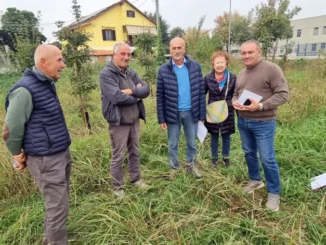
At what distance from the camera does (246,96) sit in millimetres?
2398

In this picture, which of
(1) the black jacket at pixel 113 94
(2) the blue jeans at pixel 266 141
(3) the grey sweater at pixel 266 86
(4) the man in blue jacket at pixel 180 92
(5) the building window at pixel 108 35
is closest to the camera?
(3) the grey sweater at pixel 266 86

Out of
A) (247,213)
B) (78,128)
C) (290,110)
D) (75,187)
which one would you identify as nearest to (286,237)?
(247,213)

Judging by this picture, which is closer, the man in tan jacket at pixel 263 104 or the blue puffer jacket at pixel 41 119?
the blue puffer jacket at pixel 41 119

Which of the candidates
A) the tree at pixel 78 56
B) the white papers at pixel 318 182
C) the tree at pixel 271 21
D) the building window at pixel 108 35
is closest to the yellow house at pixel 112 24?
the building window at pixel 108 35

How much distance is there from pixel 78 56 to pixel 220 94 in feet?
9.25

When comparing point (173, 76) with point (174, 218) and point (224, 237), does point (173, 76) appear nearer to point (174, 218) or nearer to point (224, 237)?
point (174, 218)

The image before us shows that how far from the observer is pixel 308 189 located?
2.68 m

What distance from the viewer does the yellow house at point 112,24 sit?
25.7 meters

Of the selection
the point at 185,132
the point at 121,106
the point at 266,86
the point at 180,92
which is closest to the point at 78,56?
the point at 121,106

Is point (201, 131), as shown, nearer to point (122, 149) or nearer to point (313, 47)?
point (122, 149)

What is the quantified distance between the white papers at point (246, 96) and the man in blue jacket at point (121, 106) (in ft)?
3.44

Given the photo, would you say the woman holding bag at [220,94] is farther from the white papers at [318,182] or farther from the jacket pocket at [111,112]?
the jacket pocket at [111,112]

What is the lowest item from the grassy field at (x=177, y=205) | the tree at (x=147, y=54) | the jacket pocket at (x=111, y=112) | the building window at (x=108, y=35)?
the grassy field at (x=177, y=205)

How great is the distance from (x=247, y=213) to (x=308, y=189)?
90 cm
